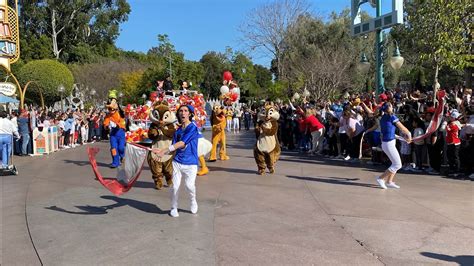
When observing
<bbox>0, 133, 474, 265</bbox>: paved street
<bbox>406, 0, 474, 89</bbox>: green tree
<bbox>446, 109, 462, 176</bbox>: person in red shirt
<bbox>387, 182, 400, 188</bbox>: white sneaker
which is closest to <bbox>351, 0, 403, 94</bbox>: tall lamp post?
<bbox>406, 0, 474, 89</bbox>: green tree

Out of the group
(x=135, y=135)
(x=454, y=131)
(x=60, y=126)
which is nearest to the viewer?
(x=454, y=131)

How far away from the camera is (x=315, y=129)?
14250 millimetres

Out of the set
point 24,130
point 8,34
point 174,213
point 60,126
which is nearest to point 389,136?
point 174,213

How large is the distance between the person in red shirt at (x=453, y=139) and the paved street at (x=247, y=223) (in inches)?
29.0

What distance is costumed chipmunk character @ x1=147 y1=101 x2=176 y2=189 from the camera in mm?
8500

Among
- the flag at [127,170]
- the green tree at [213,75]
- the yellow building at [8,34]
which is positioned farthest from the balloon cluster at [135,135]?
the green tree at [213,75]

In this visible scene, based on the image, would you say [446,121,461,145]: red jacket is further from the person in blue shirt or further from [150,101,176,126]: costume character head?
the person in blue shirt

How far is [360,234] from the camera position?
18.3ft

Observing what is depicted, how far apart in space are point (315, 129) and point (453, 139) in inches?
195

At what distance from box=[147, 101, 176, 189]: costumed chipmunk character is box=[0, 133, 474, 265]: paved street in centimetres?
37

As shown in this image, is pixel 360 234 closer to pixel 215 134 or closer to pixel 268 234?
pixel 268 234

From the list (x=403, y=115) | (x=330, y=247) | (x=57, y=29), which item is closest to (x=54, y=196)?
(x=330, y=247)

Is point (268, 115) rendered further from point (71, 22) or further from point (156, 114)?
point (71, 22)

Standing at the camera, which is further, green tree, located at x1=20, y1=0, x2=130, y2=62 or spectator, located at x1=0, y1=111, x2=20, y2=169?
green tree, located at x1=20, y1=0, x2=130, y2=62
